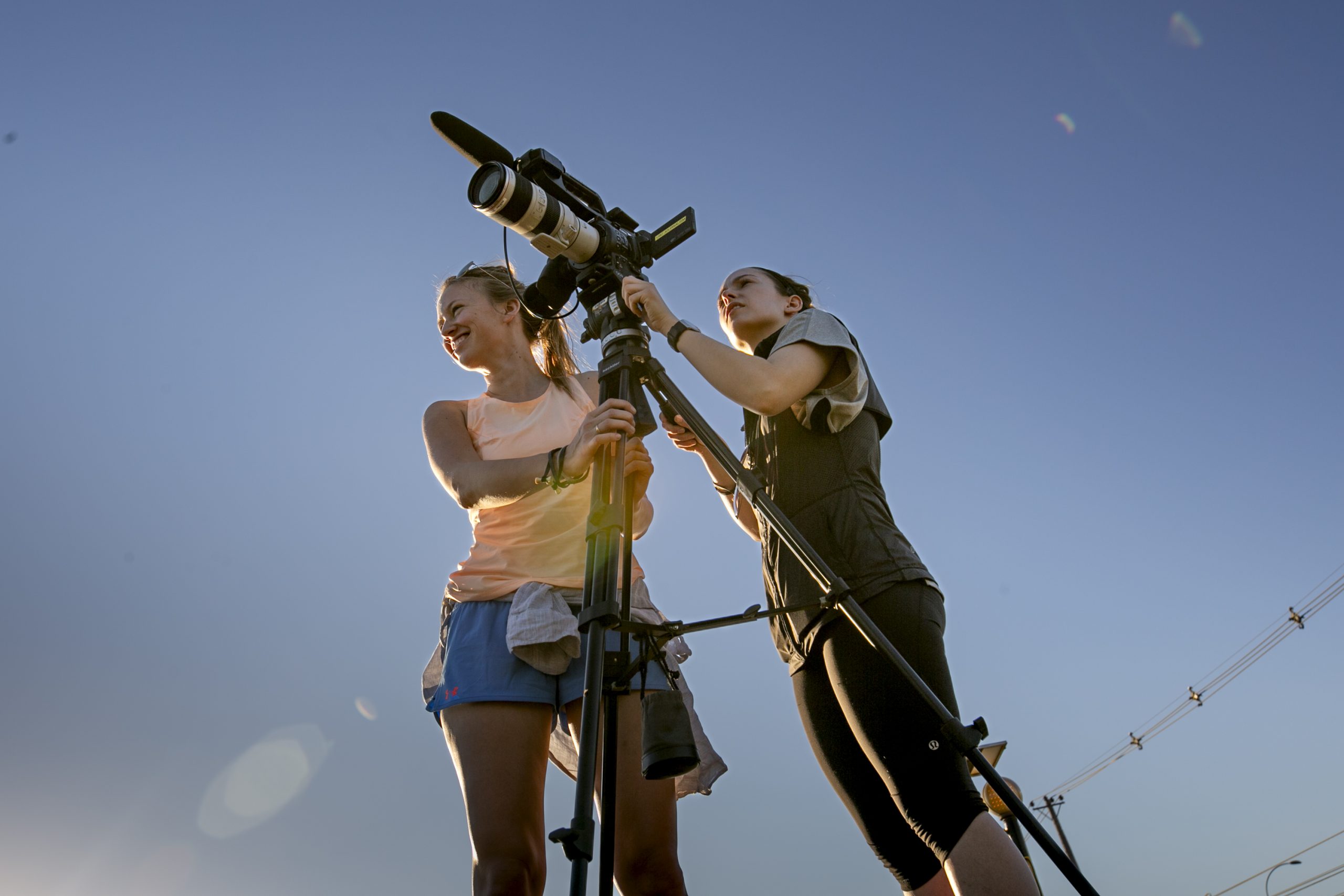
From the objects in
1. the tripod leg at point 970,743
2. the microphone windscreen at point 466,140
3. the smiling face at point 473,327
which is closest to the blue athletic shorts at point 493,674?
the tripod leg at point 970,743

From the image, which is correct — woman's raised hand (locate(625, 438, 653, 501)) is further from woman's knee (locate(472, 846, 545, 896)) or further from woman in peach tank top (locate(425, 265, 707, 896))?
woman's knee (locate(472, 846, 545, 896))

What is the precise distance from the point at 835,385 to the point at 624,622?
69 cm

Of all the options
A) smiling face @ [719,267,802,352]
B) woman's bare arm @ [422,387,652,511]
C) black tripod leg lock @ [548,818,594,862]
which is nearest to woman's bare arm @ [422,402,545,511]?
woman's bare arm @ [422,387,652,511]

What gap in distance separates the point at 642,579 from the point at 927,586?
809 millimetres

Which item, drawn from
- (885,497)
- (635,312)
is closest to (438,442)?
(635,312)

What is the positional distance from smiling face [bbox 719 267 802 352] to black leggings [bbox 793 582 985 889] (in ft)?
2.49

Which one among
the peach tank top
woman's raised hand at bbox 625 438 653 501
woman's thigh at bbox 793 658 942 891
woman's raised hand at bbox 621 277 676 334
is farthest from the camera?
the peach tank top

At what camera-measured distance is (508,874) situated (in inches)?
62.9

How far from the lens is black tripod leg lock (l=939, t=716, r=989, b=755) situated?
46.4 inches

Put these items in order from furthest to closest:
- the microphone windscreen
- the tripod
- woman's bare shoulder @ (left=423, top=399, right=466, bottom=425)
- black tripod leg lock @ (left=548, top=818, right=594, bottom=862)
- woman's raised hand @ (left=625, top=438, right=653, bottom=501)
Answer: woman's bare shoulder @ (left=423, top=399, right=466, bottom=425) → the microphone windscreen → woman's raised hand @ (left=625, top=438, right=653, bottom=501) → the tripod → black tripod leg lock @ (left=548, top=818, right=594, bottom=862)

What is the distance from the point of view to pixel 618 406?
1596 millimetres

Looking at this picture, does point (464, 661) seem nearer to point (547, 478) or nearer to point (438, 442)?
point (547, 478)

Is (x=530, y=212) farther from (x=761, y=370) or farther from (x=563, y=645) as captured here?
(x=563, y=645)

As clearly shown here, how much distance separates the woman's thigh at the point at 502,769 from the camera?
65.2 inches
